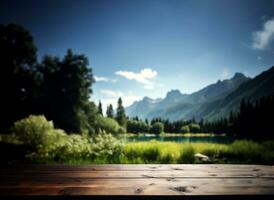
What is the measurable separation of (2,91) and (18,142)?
41.2 feet

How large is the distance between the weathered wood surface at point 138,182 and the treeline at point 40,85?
21826 millimetres

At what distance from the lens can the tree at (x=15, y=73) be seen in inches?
808

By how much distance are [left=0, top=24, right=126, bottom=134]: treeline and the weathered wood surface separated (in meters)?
21.8

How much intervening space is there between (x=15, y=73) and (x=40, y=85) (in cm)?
289

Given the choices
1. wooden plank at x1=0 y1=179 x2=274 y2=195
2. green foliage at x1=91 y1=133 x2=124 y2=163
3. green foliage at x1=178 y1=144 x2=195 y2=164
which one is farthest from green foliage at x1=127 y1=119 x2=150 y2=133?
wooden plank at x1=0 y1=179 x2=274 y2=195

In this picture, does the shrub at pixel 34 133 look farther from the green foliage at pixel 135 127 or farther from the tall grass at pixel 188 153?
the green foliage at pixel 135 127

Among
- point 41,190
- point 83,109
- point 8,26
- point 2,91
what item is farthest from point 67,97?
point 41,190

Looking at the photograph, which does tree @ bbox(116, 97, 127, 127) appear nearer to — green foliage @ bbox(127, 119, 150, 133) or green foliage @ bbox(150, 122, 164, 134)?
green foliage @ bbox(127, 119, 150, 133)

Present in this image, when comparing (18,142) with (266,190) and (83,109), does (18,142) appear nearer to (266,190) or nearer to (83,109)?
(266,190)

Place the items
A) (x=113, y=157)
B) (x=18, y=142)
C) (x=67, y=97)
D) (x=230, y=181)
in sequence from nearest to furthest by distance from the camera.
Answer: (x=230, y=181)
(x=113, y=157)
(x=18, y=142)
(x=67, y=97)

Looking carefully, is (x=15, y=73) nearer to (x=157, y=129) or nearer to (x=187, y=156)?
(x=187, y=156)

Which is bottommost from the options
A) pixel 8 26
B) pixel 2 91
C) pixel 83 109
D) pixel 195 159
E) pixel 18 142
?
pixel 195 159

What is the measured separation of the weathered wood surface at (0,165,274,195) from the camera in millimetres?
1041

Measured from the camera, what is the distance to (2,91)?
66.5 feet
